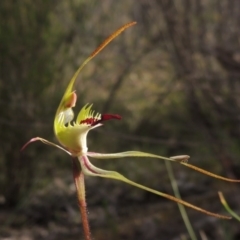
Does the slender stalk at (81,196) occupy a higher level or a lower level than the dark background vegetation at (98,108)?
lower

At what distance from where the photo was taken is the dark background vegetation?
172 inches

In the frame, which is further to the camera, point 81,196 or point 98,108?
point 98,108

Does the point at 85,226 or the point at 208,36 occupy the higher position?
the point at 208,36

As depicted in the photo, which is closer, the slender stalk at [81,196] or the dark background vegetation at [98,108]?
the slender stalk at [81,196]

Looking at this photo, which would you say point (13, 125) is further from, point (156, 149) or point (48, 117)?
point (156, 149)

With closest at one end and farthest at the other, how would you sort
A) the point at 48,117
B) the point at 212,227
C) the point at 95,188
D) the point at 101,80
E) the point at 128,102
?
the point at 212,227 < the point at 48,117 < the point at 95,188 < the point at 101,80 < the point at 128,102

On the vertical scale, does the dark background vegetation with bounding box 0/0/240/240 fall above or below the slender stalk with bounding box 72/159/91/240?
above

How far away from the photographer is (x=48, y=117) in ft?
15.4

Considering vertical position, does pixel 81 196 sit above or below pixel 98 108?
below

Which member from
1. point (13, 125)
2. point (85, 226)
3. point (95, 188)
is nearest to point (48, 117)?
point (13, 125)

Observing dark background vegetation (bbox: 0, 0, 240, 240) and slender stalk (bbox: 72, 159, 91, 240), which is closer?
slender stalk (bbox: 72, 159, 91, 240)

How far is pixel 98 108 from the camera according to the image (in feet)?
17.3

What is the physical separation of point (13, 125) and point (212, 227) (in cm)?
142

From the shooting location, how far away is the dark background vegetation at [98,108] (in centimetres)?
437
